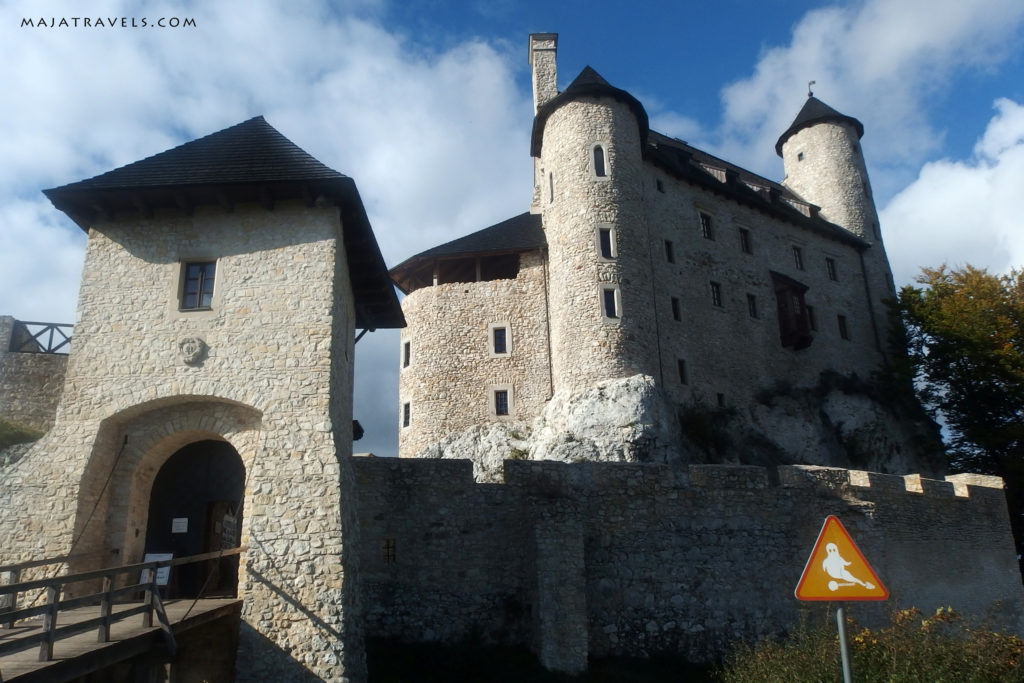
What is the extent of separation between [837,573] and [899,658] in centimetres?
546

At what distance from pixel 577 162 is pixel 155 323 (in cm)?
1719

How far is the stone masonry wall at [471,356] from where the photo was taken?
27.4 m

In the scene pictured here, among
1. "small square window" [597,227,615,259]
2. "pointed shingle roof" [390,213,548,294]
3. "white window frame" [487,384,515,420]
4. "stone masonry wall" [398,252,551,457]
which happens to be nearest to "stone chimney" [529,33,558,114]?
"pointed shingle roof" [390,213,548,294]

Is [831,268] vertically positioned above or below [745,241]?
below

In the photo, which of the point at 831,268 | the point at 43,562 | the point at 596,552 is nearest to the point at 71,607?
the point at 43,562

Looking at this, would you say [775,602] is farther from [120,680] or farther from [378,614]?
[120,680]

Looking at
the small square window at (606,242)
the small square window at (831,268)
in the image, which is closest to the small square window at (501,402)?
the small square window at (606,242)

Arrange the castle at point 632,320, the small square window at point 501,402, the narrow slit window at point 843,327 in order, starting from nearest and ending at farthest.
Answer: the castle at point 632,320
the small square window at point 501,402
the narrow slit window at point 843,327

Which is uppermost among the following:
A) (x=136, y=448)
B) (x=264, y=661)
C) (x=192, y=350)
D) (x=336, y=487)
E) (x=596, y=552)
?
(x=192, y=350)

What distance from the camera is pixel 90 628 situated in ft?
28.3

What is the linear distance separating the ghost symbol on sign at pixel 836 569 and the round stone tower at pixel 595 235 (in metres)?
17.2

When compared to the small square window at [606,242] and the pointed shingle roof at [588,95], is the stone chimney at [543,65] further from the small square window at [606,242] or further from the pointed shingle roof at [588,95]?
the small square window at [606,242]

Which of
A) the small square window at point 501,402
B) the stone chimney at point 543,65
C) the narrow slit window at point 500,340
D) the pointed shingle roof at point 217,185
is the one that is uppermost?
the stone chimney at point 543,65

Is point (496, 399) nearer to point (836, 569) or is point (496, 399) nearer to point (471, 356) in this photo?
point (471, 356)
